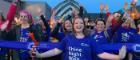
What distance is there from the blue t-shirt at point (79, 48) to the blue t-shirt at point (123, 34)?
1.99m

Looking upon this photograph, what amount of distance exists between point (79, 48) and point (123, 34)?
2.33 m

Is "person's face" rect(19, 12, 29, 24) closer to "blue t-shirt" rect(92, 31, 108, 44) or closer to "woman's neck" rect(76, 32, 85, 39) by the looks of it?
"blue t-shirt" rect(92, 31, 108, 44)

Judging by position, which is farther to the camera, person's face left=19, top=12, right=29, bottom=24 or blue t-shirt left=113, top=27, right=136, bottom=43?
blue t-shirt left=113, top=27, right=136, bottom=43

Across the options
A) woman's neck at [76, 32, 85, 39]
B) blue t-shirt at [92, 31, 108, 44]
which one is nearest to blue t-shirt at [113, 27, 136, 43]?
blue t-shirt at [92, 31, 108, 44]

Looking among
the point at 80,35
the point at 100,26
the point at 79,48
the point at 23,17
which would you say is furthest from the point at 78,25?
the point at 23,17

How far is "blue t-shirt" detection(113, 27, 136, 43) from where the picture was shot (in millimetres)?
8977

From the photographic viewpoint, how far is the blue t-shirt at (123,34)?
29.5ft

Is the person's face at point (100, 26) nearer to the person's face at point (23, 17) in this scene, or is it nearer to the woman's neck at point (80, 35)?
the person's face at point (23, 17)

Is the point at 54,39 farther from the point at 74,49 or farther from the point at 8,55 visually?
the point at 74,49

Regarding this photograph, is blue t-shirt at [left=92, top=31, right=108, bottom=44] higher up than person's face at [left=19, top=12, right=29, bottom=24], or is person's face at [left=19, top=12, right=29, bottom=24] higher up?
person's face at [left=19, top=12, right=29, bottom=24]

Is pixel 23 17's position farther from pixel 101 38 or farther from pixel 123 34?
pixel 123 34

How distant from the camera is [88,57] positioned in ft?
23.0

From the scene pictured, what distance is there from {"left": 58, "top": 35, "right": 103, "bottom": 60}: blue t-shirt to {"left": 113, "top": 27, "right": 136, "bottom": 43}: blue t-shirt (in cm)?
199

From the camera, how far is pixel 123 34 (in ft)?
29.7
